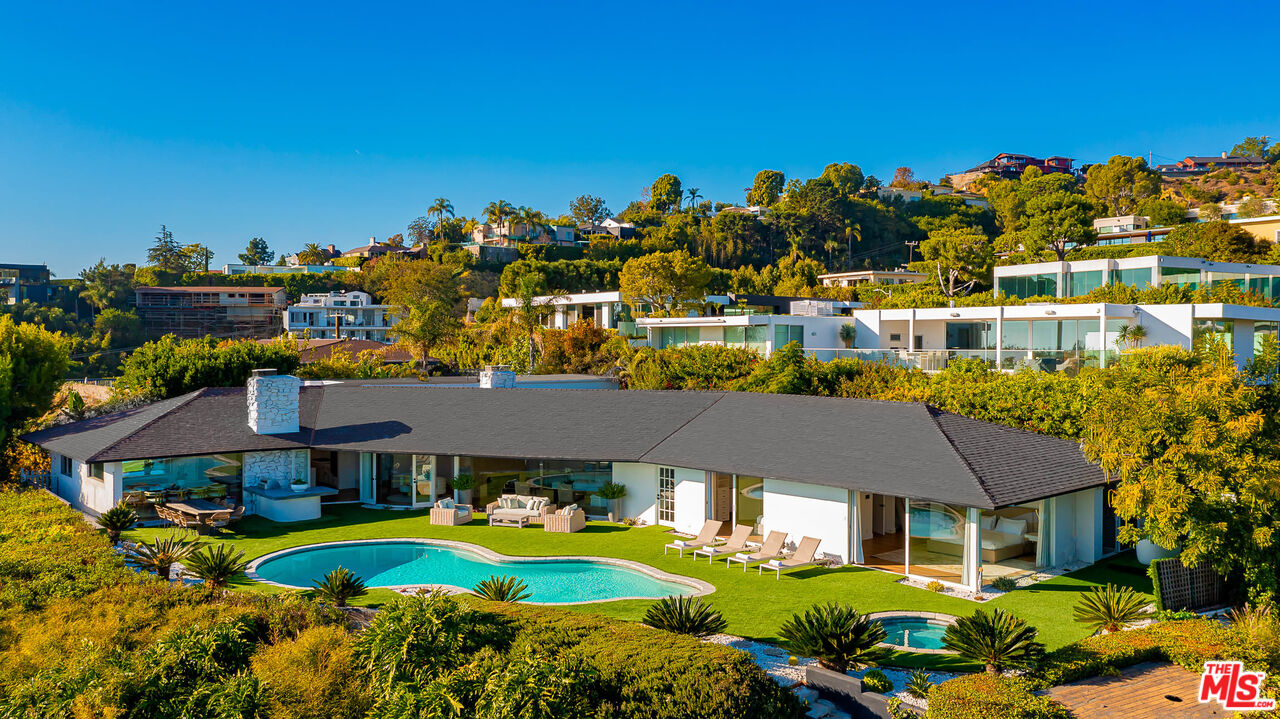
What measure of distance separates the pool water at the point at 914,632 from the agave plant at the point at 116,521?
61.9 feet

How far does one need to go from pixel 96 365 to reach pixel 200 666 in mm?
92524

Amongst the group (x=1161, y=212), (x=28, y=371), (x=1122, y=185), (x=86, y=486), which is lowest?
(x=86, y=486)

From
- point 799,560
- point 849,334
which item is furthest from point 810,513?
point 849,334

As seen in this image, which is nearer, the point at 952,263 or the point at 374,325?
the point at 952,263

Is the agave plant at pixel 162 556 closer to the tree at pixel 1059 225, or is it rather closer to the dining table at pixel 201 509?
the dining table at pixel 201 509

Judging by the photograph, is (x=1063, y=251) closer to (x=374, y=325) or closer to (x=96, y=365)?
(x=374, y=325)

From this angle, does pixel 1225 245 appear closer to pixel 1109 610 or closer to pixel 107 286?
pixel 1109 610

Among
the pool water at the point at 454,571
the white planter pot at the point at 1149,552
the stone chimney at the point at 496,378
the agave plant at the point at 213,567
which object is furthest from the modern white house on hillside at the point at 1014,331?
the agave plant at the point at 213,567

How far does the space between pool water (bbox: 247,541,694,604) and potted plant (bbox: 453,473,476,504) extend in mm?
3741

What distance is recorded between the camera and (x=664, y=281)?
63594 millimetres

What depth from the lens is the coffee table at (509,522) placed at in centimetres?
2422

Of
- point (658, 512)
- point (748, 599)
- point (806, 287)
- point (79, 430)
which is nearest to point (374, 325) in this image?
point (806, 287)

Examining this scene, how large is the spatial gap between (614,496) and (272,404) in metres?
11.5

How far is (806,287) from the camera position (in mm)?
91438
